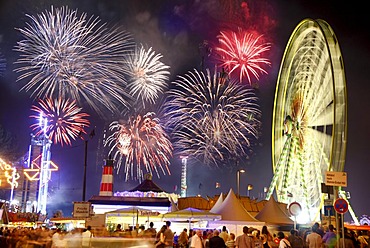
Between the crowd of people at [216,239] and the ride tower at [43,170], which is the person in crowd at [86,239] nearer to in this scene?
the crowd of people at [216,239]

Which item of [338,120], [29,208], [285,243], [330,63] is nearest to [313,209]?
[338,120]

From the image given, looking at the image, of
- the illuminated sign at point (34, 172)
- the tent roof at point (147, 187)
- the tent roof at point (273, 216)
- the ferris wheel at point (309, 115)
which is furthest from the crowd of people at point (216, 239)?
the illuminated sign at point (34, 172)

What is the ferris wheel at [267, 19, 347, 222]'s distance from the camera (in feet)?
99.5

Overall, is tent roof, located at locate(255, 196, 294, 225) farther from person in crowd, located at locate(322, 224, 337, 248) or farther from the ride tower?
the ride tower

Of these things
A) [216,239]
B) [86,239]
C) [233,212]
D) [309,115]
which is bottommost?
[86,239]

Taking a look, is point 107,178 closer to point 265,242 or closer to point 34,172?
point 265,242

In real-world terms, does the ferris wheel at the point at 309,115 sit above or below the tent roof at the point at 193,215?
above

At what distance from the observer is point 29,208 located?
10694 centimetres

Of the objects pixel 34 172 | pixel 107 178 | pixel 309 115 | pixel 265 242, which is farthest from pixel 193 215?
pixel 34 172

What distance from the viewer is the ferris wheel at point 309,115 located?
30.3 metres

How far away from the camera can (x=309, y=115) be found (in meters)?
37.9

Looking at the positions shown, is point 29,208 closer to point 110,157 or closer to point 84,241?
point 110,157

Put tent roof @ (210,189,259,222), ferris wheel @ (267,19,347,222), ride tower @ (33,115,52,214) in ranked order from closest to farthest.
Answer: tent roof @ (210,189,259,222), ferris wheel @ (267,19,347,222), ride tower @ (33,115,52,214)

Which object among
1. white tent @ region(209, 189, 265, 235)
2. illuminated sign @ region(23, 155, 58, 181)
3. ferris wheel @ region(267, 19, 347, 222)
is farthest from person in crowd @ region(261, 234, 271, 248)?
illuminated sign @ region(23, 155, 58, 181)
